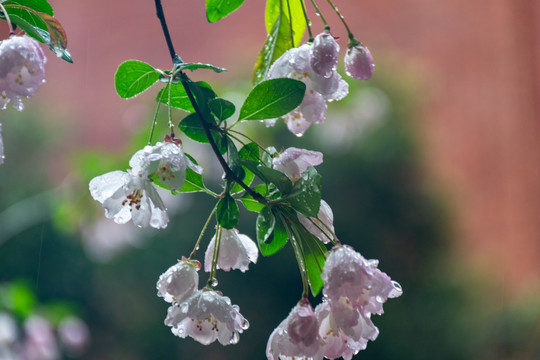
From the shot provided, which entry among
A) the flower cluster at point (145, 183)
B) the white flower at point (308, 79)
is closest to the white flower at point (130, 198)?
the flower cluster at point (145, 183)

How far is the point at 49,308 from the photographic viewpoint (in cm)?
182

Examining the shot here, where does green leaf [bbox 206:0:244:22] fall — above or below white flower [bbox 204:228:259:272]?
above

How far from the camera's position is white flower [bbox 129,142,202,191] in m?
0.40

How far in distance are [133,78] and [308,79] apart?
0.13 metres

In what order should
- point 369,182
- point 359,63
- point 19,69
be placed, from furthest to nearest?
1. point 369,182
2. point 359,63
3. point 19,69

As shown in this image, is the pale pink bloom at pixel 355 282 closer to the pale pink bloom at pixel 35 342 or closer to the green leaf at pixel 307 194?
the green leaf at pixel 307 194

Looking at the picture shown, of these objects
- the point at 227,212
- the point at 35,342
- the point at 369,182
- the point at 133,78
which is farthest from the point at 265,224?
the point at 369,182

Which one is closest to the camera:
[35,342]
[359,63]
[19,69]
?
[19,69]

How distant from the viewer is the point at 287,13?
0.52 m

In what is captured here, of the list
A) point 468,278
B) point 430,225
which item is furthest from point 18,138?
point 468,278

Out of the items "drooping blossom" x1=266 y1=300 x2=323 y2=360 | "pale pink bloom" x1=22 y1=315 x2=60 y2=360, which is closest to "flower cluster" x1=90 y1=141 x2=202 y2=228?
"drooping blossom" x1=266 y1=300 x2=323 y2=360

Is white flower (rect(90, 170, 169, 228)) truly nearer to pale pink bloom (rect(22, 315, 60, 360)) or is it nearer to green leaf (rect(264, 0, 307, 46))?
green leaf (rect(264, 0, 307, 46))

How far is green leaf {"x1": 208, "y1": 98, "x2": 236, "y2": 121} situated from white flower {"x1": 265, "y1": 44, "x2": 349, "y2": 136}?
4 cm

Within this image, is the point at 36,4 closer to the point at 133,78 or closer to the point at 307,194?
the point at 133,78
